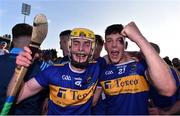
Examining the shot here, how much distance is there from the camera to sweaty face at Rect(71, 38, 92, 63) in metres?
3.62

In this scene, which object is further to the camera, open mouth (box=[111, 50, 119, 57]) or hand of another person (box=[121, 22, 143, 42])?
open mouth (box=[111, 50, 119, 57])

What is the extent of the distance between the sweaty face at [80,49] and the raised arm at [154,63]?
2.31ft

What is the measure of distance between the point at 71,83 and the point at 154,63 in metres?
0.98

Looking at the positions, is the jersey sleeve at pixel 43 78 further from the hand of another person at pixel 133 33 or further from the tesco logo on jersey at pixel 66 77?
the hand of another person at pixel 133 33

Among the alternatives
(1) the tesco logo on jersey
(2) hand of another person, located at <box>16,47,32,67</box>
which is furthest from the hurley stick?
(1) the tesco logo on jersey

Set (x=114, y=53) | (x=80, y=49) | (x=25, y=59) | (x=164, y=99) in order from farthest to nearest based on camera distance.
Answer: (x=114, y=53), (x=164, y=99), (x=80, y=49), (x=25, y=59)

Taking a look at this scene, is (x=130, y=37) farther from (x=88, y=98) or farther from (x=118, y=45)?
(x=118, y=45)

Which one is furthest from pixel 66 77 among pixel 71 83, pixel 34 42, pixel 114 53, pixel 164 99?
pixel 164 99

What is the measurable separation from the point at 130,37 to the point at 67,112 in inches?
41.5

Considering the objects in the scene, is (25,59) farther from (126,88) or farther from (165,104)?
(165,104)

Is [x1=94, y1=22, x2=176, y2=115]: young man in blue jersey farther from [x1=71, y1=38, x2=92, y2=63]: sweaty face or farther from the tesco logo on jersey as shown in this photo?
the tesco logo on jersey

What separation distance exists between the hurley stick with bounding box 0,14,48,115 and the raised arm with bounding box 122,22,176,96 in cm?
79

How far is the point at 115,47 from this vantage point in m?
4.20

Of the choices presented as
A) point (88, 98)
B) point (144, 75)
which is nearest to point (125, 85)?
point (144, 75)
